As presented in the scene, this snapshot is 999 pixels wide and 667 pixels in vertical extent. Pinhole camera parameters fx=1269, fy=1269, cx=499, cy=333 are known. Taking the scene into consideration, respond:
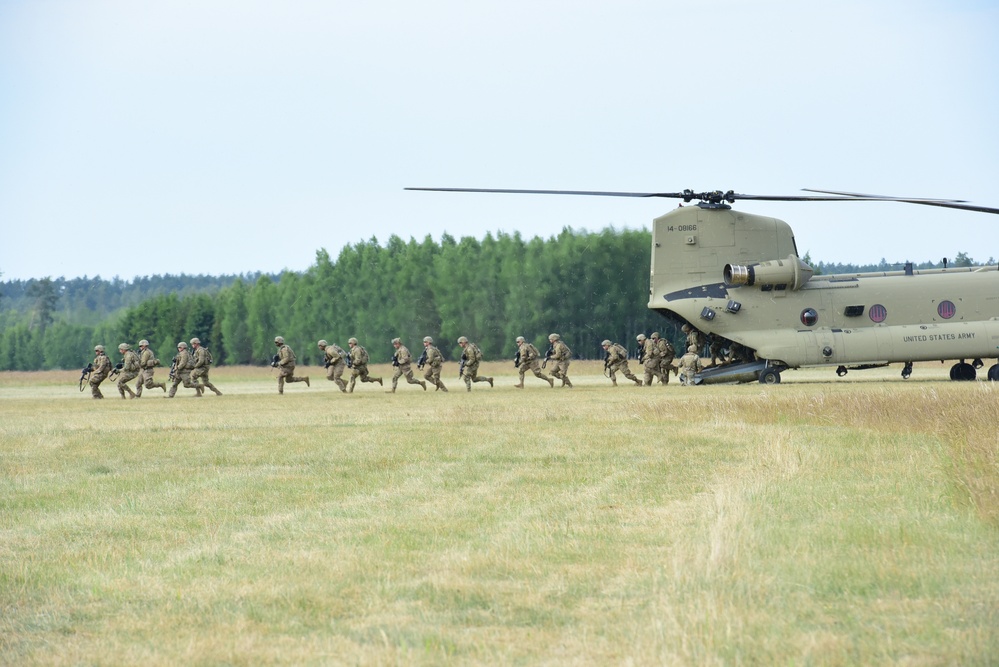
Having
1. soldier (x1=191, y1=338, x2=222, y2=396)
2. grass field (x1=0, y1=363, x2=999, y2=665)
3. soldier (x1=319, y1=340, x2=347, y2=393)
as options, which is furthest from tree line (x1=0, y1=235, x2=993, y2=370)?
grass field (x1=0, y1=363, x2=999, y2=665)

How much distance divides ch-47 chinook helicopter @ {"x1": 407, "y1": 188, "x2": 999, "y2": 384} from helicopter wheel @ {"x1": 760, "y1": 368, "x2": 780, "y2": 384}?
3cm

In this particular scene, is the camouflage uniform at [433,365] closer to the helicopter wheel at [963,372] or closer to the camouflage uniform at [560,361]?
the camouflage uniform at [560,361]

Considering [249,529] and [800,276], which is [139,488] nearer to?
[249,529]

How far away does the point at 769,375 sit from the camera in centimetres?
3338

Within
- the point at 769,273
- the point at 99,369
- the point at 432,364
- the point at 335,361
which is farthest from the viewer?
the point at 335,361

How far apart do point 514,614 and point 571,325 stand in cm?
7829

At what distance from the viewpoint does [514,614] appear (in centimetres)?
701

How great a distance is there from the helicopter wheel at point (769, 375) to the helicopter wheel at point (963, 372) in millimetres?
5165

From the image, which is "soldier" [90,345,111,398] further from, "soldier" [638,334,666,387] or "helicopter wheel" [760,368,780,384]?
"helicopter wheel" [760,368,780,384]

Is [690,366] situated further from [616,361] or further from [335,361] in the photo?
[335,361]

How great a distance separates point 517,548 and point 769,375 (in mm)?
25476

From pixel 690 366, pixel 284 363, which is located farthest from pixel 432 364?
pixel 690 366

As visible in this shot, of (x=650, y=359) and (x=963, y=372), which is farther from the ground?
(x=650, y=359)

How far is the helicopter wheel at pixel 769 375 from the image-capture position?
109ft
